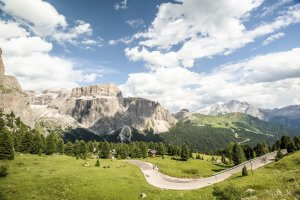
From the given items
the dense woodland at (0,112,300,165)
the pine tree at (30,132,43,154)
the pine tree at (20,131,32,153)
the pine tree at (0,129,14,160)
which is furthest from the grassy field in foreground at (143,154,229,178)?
the pine tree at (20,131,32,153)

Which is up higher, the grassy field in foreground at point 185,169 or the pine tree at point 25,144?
the pine tree at point 25,144

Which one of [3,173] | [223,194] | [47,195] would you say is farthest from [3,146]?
[223,194]

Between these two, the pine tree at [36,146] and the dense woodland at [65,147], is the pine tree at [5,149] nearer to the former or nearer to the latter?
the dense woodland at [65,147]

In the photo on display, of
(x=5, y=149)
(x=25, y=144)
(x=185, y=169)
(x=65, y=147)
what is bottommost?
(x=185, y=169)

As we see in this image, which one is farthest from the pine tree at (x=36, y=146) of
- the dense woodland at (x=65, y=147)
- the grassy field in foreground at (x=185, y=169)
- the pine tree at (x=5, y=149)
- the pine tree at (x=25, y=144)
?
the grassy field in foreground at (x=185, y=169)

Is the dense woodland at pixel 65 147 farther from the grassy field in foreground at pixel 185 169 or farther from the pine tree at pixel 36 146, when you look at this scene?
the grassy field in foreground at pixel 185 169

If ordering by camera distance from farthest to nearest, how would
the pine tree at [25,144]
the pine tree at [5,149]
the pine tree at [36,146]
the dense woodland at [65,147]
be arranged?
1. the pine tree at [36,146]
2. the pine tree at [25,144]
3. the dense woodland at [65,147]
4. the pine tree at [5,149]

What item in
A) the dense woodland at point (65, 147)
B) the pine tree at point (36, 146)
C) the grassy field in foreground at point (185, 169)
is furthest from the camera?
the pine tree at point (36, 146)

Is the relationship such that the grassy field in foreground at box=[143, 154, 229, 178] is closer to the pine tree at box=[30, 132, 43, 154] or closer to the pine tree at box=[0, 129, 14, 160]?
the pine tree at box=[30, 132, 43, 154]

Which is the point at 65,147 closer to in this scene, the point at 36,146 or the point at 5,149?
the point at 36,146

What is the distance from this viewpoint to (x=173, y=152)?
175m

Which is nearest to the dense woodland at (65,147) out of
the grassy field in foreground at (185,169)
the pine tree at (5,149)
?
the pine tree at (5,149)

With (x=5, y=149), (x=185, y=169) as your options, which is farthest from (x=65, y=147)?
(x=185, y=169)

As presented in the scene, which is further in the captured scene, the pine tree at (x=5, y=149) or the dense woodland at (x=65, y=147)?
the dense woodland at (x=65, y=147)
